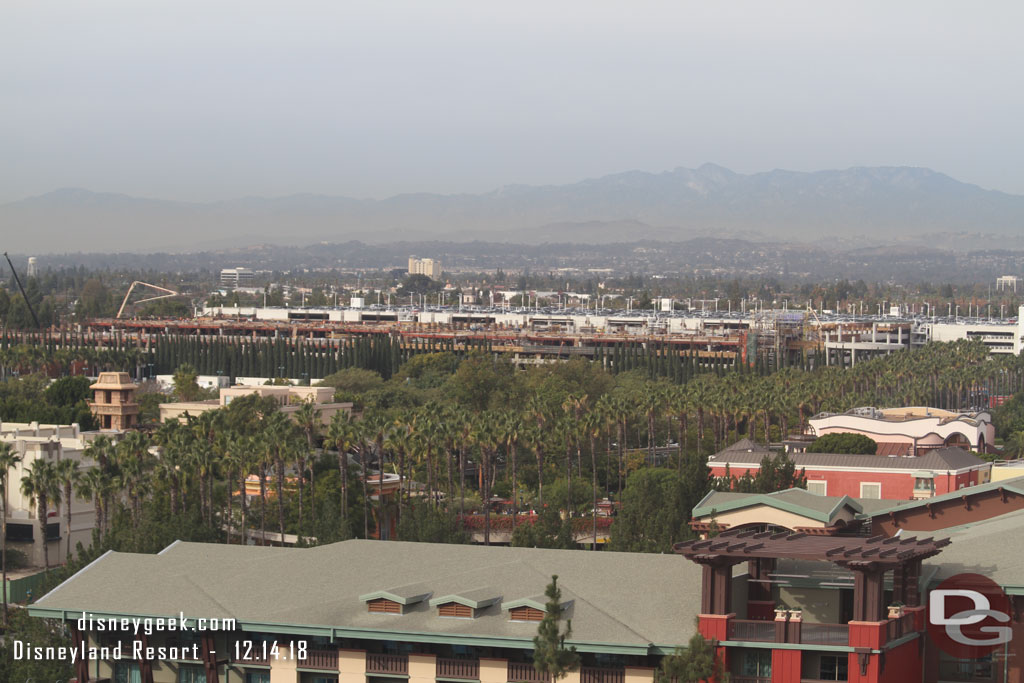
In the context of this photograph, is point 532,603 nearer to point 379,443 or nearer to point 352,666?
point 352,666

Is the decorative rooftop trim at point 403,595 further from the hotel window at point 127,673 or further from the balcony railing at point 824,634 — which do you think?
the balcony railing at point 824,634

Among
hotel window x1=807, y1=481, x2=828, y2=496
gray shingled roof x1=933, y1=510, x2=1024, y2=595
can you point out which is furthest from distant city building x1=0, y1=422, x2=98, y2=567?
gray shingled roof x1=933, y1=510, x2=1024, y2=595

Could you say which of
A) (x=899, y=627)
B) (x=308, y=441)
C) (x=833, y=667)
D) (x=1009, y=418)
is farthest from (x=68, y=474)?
(x=1009, y=418)

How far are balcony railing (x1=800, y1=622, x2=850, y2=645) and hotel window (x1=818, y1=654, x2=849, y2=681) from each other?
32 cm

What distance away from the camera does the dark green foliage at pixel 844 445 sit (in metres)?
84.9

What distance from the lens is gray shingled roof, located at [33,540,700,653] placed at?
39844 millimetres

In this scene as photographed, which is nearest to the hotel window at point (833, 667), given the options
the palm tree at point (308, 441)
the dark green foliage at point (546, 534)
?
the dark green foliage at point (546, 534)

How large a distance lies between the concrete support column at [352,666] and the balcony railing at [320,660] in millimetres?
148

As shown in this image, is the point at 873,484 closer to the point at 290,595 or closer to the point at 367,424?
the point at 367,424

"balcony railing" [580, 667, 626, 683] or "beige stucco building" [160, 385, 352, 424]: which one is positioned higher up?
"balcony railing" [580, 667, 626, 683]

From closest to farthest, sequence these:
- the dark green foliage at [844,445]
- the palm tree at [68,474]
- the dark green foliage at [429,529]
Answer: the dark green foliage at [429,529], the palm tree at [68,474], the dark green foliage at [844,445]

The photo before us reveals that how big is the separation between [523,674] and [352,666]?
4.16m

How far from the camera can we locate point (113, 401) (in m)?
111

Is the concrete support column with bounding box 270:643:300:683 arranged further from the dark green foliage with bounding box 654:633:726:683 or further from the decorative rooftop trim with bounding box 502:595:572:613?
the dark green foliage with bounding box 654:633:726:683
